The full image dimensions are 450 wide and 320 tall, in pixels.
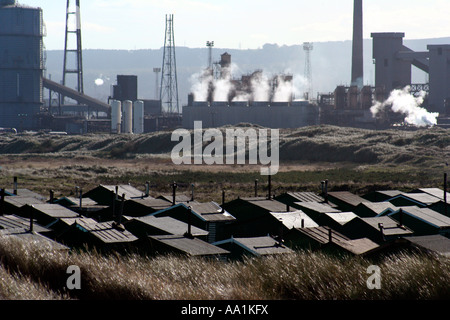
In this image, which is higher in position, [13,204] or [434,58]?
[434,58]

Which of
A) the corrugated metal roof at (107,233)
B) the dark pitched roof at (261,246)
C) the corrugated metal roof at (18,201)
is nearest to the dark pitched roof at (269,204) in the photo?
the dark pitched roof at (261,246)

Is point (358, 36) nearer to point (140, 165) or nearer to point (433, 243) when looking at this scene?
point (140, 165)

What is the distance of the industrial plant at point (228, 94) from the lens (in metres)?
105

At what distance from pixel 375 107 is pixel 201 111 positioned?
2466cm

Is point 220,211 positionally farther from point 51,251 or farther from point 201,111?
point 201,111

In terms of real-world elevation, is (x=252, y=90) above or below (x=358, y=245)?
above

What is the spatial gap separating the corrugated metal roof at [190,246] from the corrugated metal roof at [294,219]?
5556 mm

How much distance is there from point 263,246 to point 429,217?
7.71 metres

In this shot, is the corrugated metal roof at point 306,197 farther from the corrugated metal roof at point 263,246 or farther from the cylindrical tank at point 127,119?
the cylindrical tank at point 127,119

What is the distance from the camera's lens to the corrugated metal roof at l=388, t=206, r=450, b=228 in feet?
81.6

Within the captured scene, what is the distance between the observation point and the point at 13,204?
27406mm

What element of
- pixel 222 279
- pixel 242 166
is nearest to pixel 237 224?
pixel 222 279

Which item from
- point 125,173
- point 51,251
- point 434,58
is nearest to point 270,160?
point 125,173

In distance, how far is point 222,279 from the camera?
12.5 metres
